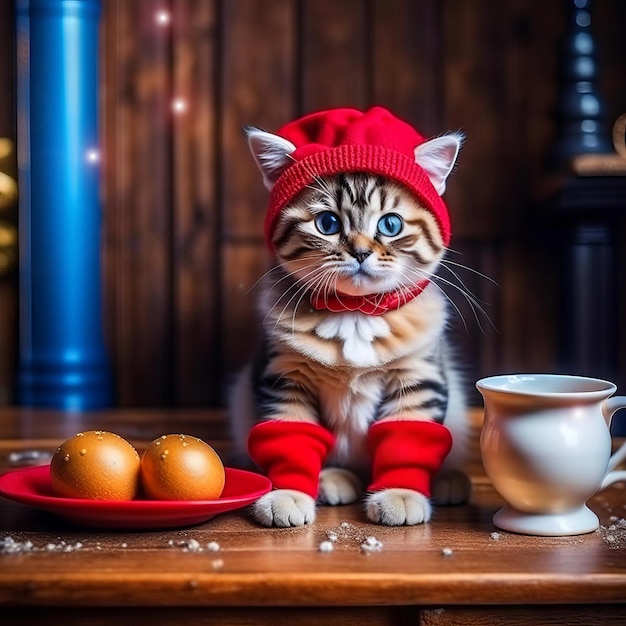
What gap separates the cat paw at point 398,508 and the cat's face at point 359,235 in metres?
0.27

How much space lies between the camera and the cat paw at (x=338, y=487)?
1154 millimetres

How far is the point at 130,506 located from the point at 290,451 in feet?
0.83

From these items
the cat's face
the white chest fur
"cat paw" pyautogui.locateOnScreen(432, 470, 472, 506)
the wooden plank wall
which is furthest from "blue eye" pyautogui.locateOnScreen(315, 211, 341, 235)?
the wooden plank wall

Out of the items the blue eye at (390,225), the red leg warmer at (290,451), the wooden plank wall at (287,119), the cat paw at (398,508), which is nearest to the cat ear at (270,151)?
the blue eye at (390,225)

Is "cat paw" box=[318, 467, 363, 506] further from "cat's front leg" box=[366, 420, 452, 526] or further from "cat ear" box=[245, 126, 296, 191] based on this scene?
"cat ear" box=[245, 126, 296, 191]

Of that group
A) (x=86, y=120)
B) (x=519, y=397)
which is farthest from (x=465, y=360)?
(x=86, y=120)

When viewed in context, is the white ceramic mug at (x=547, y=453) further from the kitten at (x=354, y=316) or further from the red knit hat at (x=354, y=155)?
the red knit hat at (x=354, y=155)

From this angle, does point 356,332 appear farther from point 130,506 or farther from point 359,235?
point 130,506

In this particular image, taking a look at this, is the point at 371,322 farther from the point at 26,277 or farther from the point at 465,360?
the point at 26,277

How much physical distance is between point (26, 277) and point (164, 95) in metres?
0.48

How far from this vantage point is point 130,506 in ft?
3.06

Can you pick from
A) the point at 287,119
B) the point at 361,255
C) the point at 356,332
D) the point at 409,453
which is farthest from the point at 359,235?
the point at 287,119

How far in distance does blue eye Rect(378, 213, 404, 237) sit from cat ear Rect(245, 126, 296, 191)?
158 millimetres

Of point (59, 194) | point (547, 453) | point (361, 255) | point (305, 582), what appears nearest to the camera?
point (305, 582)
